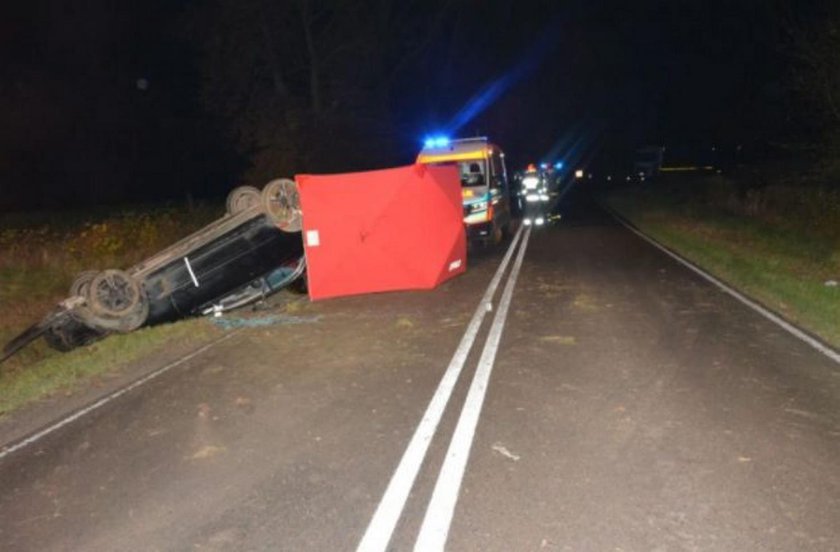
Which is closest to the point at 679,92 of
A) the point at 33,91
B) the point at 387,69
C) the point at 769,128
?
the point at 769,128

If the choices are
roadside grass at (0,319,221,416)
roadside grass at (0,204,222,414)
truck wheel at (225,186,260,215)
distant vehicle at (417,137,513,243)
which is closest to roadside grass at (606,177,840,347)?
distant vehicle at (417,137,513,243)

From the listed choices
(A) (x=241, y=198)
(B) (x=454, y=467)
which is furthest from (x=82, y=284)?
(B) (x=454, y=467)

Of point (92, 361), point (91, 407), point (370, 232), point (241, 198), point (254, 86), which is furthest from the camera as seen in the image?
point (254, 86)

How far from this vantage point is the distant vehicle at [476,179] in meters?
17.6

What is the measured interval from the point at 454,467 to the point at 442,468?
3.2 inches

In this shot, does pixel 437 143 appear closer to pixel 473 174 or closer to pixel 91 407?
pixel 473 174

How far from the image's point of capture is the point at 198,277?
10.9 metres

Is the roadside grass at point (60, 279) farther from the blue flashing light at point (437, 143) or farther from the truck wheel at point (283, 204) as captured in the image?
the blue flashing light at point (437, 143)

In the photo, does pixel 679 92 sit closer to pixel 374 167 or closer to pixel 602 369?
pixel 374 167

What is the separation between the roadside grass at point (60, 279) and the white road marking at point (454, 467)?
425 cm

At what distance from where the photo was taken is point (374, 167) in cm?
3753

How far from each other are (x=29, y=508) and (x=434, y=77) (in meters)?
47.7

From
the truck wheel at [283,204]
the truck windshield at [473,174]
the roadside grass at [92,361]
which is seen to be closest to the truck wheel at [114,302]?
the roadside grass at [92,361]

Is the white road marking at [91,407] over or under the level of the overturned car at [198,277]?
under
